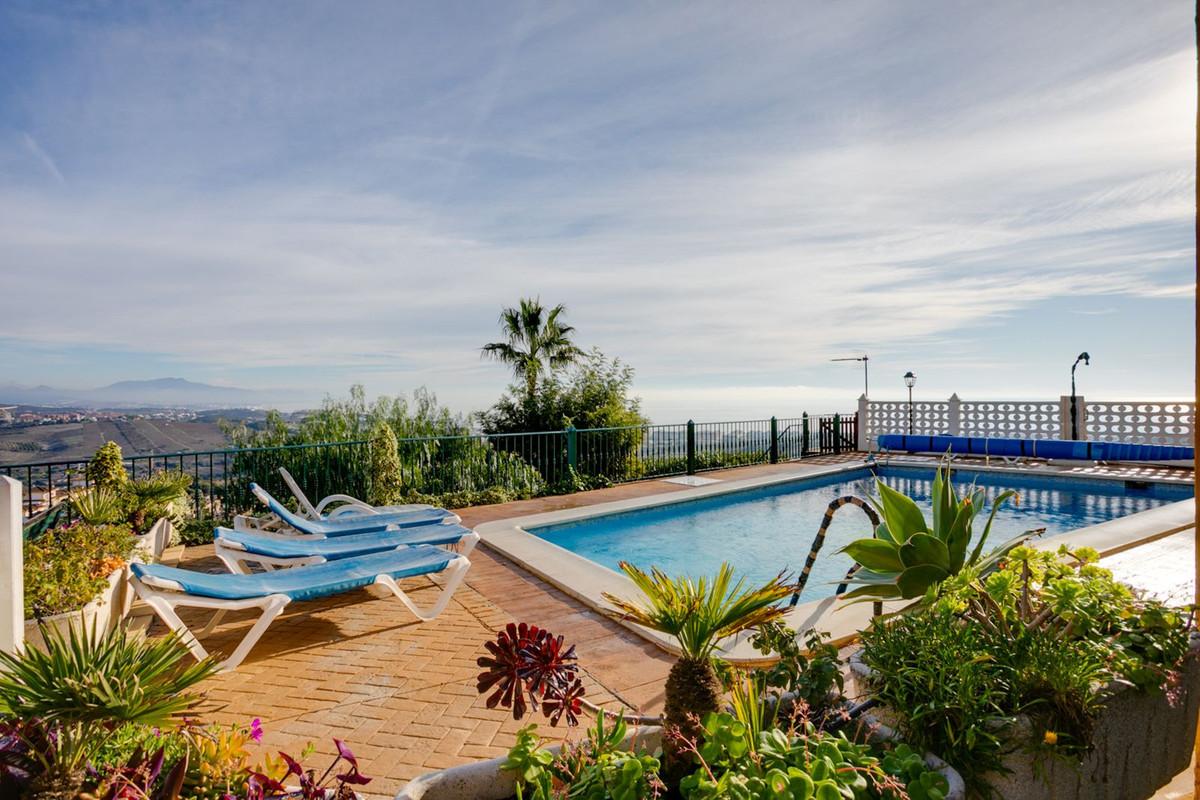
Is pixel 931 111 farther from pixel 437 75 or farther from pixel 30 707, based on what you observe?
pixel 30 707

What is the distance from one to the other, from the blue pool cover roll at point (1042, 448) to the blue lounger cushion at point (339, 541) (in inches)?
415

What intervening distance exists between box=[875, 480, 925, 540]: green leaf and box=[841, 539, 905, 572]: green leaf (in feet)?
0.26

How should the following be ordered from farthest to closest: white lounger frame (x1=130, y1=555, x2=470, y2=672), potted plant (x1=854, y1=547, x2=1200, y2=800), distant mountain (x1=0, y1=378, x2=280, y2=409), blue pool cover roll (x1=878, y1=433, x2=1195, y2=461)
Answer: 1. blue pool cover roll (x1=878, y1=433, x2=1195, y2=461)
2. distant mountain (x1=0, y1=378, x2=280, y2=409)
3. white lounger frame (x1=130, y1=555, x2=470, y2=672)
4. potted plant (x1=854, y1=547, x2=1200, y2=800)

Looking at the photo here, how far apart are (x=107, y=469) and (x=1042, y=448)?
16214 millimetres

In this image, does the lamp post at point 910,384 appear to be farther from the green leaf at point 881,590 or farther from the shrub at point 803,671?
the shrub at point 803,671

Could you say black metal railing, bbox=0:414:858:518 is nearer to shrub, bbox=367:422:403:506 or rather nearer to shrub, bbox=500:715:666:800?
shrub, bbox=367:422:403:506

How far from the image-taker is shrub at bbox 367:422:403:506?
28.8 ft

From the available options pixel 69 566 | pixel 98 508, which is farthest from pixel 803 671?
pixel 98 508

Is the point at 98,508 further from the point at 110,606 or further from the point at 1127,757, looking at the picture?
the point at 1127,757

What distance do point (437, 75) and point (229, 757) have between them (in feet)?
25.9

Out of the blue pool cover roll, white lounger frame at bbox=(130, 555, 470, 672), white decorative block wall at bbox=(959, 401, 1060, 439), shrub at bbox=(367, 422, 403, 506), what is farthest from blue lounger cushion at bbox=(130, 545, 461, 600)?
white decorative block wall at bbox=(959, 401, 1060, 439)

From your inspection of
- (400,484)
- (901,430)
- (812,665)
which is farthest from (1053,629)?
(901,430)

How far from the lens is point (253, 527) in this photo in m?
6.06

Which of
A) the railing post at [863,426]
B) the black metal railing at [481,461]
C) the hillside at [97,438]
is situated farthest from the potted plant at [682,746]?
the railing post at [863,426]
